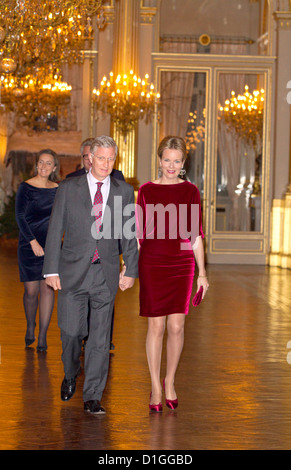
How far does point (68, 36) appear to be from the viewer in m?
10.1

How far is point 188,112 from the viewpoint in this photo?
570 inches

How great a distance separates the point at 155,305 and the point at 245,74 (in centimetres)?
1082

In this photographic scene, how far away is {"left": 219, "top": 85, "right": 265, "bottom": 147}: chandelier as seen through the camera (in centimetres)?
1444

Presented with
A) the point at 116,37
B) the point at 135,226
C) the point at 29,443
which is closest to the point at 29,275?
the point at 135,226

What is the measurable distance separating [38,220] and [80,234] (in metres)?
1.83

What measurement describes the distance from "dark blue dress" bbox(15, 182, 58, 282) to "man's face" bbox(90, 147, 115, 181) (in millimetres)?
1791

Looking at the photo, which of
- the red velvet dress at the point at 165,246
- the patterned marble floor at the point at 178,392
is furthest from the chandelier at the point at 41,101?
the red velvet dress at the point at 165,246

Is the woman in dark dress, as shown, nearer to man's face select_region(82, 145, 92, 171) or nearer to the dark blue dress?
the dark blue dress

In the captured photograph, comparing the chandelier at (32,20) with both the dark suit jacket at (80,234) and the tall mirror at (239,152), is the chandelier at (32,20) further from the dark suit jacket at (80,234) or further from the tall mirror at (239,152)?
the tall mirror at (239,152)

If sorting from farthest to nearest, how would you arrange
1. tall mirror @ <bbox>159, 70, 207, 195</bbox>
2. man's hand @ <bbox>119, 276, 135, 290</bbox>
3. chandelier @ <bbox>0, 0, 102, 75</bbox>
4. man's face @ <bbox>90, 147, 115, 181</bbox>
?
tall mirror @ <bbox>159, 70, 207, 195</bbox> < chandelier @ <bbox>0, 0, 102, 75</bbox> < man's hand @ <bbox>119, 276, 135, 290</bbox> < man's face @ <bbox>90, 147, 115, 181</bbox>

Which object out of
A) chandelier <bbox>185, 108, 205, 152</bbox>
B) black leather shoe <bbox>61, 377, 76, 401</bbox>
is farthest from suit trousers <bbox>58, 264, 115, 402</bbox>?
chandelier <bbox>185, 108, 205, 152</bbox>

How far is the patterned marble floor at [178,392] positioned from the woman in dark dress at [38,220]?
375 mm

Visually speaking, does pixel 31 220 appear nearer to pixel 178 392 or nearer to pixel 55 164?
pixel 55 164

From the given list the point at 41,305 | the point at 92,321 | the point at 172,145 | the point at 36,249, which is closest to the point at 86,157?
the point at 36,249
